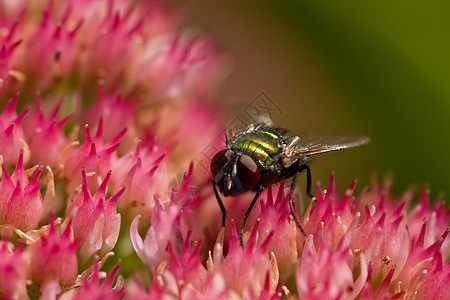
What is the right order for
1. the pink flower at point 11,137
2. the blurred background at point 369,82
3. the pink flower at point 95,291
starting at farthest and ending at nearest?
the blurred background at point 369,82 < the pink flower at point 11,137 < the pink flower at point 95,291

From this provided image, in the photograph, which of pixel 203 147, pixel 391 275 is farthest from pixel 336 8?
pixel 391 275

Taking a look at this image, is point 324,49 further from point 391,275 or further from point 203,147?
point 391,275

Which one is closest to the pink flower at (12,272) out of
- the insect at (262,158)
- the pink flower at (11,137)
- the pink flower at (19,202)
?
the pink flower at (19,202)

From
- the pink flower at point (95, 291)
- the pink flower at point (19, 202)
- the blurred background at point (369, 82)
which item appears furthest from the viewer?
the blurred background at point (369, 82)

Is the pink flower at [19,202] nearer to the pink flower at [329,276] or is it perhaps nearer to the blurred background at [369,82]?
the pink flower at [329,276]

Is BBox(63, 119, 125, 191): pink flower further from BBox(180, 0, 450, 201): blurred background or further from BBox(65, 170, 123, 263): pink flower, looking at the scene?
BBox(180, 0, 450, 201): blurred background

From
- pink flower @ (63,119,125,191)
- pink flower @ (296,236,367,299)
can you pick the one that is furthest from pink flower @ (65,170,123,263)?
pink flower @ (296,236,367,299)

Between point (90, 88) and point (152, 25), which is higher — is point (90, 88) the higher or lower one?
the lower one

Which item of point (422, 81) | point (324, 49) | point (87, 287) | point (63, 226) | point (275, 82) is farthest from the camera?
point (275, 82)
